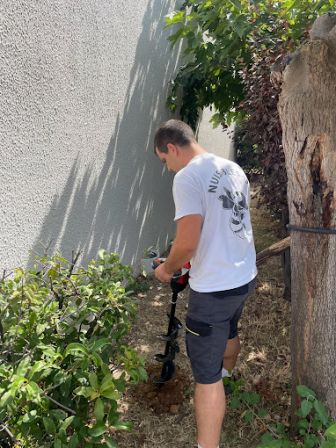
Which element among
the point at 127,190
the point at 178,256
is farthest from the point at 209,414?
the point at 127,190

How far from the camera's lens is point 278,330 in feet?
11.8

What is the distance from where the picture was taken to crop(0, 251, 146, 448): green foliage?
141 centimetres

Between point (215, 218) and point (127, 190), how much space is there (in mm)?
2107

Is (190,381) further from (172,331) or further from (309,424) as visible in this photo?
(309,424)

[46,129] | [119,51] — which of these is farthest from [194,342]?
[119,51]

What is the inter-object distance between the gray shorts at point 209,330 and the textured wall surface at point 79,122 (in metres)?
1.09

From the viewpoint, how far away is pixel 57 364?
5.26 feet

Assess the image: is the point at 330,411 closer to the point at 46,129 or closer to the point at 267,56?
the point at 46,129

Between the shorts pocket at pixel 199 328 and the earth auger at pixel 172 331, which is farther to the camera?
the earth auger at pixel 172 331

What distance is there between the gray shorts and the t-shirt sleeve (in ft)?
1.61

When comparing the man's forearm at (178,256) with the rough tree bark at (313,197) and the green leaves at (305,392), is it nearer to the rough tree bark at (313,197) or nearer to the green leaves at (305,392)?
the rough tree bark at (313,197)

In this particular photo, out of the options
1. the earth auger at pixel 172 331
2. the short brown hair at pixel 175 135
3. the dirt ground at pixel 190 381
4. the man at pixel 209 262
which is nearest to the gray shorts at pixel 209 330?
the man at pixel 209 262

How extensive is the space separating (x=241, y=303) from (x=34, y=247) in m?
1.38

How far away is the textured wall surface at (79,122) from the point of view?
7.08 ft
